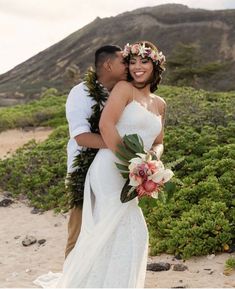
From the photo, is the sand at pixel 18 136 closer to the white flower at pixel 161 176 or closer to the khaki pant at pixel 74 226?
the khaki pant at pixel 74 226

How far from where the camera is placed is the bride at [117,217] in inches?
172

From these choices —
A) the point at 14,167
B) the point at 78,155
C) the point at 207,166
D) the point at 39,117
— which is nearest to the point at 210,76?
the point at 39,117

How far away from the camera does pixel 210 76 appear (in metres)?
37.2

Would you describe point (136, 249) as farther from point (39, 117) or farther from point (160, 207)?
point (39, 117)

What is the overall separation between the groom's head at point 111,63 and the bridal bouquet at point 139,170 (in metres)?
0.47

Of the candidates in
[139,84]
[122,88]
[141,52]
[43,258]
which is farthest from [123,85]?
[43,258]

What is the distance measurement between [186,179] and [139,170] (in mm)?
4212

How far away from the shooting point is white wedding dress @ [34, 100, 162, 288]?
176 inches

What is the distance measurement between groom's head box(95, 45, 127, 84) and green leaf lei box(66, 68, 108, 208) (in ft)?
0.51

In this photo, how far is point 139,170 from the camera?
414 cm

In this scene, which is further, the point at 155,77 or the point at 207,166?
the point at 207,166

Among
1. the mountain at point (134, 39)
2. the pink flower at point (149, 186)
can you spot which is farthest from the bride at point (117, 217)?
the mountain at point (134, 39)

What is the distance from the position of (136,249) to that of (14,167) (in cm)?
806

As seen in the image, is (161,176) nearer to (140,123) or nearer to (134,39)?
(140,123)
